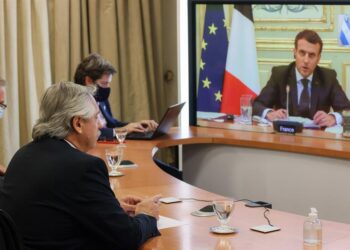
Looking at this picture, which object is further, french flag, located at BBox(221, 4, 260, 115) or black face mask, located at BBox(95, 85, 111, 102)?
french flag, located at BBox(221, 4, 260, 115)

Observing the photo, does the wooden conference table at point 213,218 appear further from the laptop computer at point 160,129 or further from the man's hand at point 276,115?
the man's hand at point 276,115

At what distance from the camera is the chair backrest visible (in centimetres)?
195

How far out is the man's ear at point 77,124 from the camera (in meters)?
2.18

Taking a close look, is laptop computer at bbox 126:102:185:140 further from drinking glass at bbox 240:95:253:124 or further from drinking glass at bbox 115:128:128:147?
drinking glass at bbox 240:95:253:124

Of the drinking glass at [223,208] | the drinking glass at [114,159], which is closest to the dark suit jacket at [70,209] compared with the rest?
the drinking glass at [223,208]

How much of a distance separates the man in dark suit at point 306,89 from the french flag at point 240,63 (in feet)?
0.48

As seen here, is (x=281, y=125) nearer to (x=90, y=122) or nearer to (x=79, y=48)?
(x=79, y=48)

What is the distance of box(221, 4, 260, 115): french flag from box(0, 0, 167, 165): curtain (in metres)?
0.75

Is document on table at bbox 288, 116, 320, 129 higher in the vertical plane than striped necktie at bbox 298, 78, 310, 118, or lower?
lower

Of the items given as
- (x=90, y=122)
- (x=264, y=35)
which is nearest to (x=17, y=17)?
(x=264, y=35)

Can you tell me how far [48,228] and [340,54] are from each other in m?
2.67

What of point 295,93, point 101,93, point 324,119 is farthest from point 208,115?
point 101,93

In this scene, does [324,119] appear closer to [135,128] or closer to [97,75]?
[135,128]

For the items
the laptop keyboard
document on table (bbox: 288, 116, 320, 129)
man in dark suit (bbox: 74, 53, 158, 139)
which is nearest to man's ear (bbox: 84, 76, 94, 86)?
man in dark suit (bbox: 74, 53, 158, 139)
